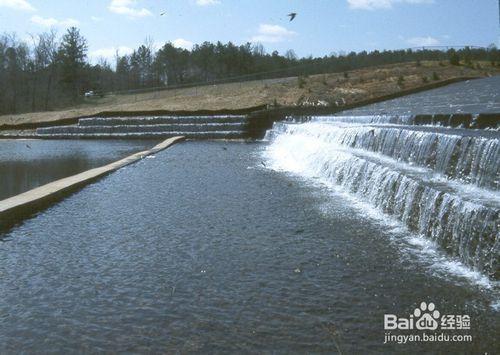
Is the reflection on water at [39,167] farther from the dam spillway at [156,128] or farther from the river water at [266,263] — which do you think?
the dam spillway at [156,128]

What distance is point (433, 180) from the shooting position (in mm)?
9516

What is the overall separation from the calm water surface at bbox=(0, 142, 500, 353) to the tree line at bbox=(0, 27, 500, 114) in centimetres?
3992

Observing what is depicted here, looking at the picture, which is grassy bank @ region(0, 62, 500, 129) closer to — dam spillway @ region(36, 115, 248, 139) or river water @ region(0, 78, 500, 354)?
dam spillway @ region(36, 115, 248, 139)

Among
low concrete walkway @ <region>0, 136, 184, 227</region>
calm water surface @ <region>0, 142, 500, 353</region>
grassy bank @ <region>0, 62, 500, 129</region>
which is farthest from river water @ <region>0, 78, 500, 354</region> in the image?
grassy bank @ <region>0, 62, 500, 129</region>

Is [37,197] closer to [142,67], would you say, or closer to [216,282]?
[216,282]

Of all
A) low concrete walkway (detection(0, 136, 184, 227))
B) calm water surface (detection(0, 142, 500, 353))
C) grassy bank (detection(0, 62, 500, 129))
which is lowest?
calm water surface (detection(0, 142, 500, 353))

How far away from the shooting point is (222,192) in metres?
11.9

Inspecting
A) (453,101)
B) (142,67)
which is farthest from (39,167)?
(142,67)

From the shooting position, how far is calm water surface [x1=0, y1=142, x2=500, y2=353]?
4.55 meters

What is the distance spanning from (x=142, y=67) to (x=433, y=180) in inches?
3619

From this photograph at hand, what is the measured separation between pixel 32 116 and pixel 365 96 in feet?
103

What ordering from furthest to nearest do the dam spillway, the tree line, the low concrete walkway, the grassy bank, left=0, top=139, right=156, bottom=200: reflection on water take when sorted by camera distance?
the tree line → the grassy bank → the dam spillway → left=0, top=139, right=156, bottom=200: reflection on water → the low concrete walkway

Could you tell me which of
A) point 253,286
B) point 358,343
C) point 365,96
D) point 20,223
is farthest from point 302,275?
point 365,96

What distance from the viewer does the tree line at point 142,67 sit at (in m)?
59.5
